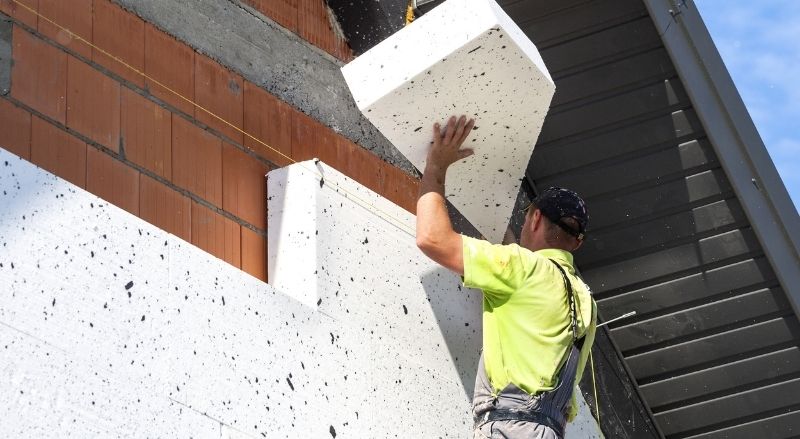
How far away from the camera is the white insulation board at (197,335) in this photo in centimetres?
290

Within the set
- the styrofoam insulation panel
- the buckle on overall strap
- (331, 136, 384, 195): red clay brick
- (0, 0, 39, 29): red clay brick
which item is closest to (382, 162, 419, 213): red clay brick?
(331, 136, 384, 195): red clay brick

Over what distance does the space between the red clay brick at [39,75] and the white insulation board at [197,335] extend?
314 mm

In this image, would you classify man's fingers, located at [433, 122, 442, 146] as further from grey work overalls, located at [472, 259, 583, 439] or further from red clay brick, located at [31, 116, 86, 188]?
red clay brick, located at [31, 116, 86, 188]

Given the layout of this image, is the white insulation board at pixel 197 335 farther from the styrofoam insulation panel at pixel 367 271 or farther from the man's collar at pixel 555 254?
the man's collar at pixel 555 254

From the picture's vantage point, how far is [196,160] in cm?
378

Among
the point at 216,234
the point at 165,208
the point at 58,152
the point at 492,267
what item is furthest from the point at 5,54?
the point at 492,267

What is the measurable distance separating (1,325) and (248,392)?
75 cm

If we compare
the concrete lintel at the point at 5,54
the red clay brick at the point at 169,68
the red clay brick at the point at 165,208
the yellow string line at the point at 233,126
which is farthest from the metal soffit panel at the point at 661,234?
the concrete lintel at the point at 5,54

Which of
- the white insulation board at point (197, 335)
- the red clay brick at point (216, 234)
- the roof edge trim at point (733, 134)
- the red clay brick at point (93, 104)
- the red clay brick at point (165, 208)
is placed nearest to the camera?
the white insulation board at point (197, 335)

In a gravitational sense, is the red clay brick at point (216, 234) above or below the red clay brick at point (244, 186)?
below

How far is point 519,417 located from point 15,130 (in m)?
1.66

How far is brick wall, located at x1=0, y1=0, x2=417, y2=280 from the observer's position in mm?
3320

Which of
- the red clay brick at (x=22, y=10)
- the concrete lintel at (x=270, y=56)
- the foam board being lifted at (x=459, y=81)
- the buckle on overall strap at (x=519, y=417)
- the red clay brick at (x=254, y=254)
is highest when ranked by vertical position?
the concrete lintel at (x=270, y=56)

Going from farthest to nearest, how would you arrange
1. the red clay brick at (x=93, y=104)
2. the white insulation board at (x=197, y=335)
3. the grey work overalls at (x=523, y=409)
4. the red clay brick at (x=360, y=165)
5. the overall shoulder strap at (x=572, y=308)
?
1. the red clay brick at (x=360, y=165)
2. the overall shoulder strap at (x=572, y=308)
3. the grey work overalls at (x=523, y=409)
4. the red clay brick at (x=93, y=104)
5. the white insulation board at (x=197, y=335)
